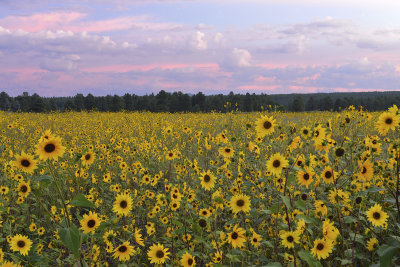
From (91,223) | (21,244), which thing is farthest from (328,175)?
(21,244)

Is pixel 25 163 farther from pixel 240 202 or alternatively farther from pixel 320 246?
pixel 320 246

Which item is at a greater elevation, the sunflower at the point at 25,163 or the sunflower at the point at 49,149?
the sunflower at the point at 49,149

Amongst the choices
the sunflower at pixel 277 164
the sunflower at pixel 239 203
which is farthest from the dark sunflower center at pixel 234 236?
the sunflower at pixel 277 164

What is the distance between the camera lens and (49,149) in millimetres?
2094

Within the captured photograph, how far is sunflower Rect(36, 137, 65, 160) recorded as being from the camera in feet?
6.78

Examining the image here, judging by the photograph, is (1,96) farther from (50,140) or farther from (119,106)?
(50,140)

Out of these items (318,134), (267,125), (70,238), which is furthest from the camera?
(267,125)

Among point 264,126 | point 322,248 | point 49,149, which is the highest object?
point 264,126

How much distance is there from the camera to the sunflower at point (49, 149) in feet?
6.78

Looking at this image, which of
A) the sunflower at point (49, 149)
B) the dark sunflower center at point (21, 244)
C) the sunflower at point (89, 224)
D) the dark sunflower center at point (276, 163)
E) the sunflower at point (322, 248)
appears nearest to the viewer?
the sunflower at point (49, 149)

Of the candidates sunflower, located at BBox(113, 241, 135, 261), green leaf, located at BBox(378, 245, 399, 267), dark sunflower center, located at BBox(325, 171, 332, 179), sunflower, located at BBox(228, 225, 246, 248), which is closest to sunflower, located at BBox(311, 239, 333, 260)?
green leaf, located at BBox(378, 245, 399, 267)

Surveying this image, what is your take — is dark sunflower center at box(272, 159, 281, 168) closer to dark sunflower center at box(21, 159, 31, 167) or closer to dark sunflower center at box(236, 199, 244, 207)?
dark sunflower center at box(236, 199, 244, 207)

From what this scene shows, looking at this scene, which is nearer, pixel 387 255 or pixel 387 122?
pixel 387 255

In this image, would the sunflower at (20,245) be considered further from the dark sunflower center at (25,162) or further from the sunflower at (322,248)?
the sunflower at (322,248)
